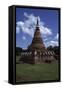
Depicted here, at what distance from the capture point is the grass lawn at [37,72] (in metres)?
4.39

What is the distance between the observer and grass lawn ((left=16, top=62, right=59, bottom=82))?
14.4 ft

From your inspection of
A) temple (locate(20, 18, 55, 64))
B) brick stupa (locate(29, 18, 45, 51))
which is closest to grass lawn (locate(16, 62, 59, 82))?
temple (locate(20, 18, 55, 64))

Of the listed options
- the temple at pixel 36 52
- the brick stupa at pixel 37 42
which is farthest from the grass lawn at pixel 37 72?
the brick stupa at pixel 37 42

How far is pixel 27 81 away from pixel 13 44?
48 cm

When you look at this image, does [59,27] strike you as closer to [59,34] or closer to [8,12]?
[59,34]

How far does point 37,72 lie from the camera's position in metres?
4.50

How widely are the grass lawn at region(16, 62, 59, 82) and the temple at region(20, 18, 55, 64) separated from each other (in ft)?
0.20

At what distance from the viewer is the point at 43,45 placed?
4.54 m

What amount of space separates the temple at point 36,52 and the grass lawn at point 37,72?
6 cm

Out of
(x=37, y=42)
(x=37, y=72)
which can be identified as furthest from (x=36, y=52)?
(x=37, y=72)

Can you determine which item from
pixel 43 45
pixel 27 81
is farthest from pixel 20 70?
pixel 43 45

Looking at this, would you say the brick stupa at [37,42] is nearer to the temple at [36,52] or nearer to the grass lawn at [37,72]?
the temple at [36,52]

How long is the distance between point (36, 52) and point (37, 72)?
0.80 ft

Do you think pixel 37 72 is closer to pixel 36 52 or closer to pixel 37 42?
pixel 36 52
